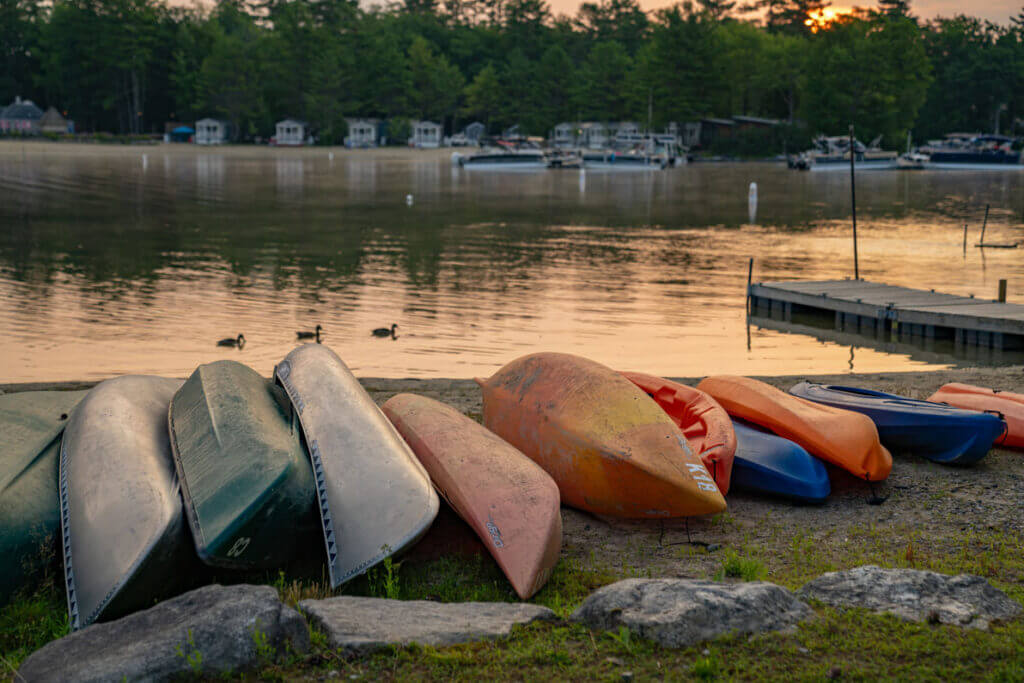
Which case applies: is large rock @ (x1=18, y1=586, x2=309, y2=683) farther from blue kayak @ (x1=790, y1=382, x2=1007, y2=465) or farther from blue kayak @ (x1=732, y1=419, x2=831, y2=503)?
blue kayak @ (x1=790, y1=382, x2=1007, y2=465)

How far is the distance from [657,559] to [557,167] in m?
83.7

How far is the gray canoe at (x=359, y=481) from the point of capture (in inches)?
238

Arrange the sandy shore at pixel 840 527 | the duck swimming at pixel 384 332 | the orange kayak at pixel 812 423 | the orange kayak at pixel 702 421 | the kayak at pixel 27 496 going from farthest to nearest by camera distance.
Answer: the duck swimming at pixel 384 332 → the orange kayak at pixel 812 423 → the orange kayak at pixel 702 421 → the sandy shore at pixel 840 527 → the kayak at pixel 27 496

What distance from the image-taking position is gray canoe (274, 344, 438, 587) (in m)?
6.05

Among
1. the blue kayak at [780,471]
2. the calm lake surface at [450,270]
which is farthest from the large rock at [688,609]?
the calm lake surface at [450,270]

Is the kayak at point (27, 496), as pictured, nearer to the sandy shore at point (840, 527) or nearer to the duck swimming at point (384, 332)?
the sandy shore at point (840, 527)

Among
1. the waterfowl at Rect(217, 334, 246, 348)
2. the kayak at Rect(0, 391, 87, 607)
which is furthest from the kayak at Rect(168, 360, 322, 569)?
the waterfowl at Rect(217, 334, 246, 348)

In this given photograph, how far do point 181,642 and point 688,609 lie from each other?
2330mm

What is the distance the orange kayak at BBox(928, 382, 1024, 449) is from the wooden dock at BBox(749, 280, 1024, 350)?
21.8 ft

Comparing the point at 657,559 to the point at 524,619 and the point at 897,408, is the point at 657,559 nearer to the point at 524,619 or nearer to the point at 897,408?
the point at 524,619

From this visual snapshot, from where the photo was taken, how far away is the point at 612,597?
503cm

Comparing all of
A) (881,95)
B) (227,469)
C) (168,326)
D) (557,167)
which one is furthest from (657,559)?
(881,95)

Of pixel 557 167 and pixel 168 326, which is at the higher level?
pixel 557 167

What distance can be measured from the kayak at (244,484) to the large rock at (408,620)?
87 cm
